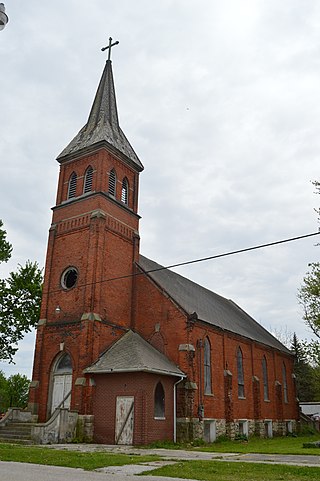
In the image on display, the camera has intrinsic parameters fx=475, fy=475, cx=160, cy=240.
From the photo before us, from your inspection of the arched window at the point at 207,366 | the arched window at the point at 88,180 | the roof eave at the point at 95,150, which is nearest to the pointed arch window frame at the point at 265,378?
the arched window at the point at 207,366

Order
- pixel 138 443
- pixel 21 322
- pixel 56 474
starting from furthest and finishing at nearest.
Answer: pixel 21 322 < pixel 138 443 < pixel 56 474

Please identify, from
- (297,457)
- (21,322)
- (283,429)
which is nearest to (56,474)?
(297,457)

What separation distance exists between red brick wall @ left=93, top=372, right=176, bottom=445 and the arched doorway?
6.42ft

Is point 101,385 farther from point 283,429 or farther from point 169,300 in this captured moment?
point 283,429

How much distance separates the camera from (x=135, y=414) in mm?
21750

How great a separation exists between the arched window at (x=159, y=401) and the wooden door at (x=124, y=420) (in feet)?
4.64

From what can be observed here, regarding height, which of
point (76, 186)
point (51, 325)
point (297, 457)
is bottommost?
point (297, 457)

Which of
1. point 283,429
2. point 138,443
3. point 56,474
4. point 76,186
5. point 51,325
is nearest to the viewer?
point 56,474

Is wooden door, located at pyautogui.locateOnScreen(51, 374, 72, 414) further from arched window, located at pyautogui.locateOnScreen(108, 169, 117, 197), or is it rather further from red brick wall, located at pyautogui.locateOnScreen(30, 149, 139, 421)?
arched window, located at pyautogui.locateOnScreen(108, 169, 117, 197)

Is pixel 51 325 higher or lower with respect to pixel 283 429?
higher

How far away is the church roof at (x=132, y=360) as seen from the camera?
2223cm

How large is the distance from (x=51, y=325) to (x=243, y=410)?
13920mm

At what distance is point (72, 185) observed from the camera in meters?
29.8

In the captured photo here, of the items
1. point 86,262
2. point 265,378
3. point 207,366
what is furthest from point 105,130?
point 265,378
